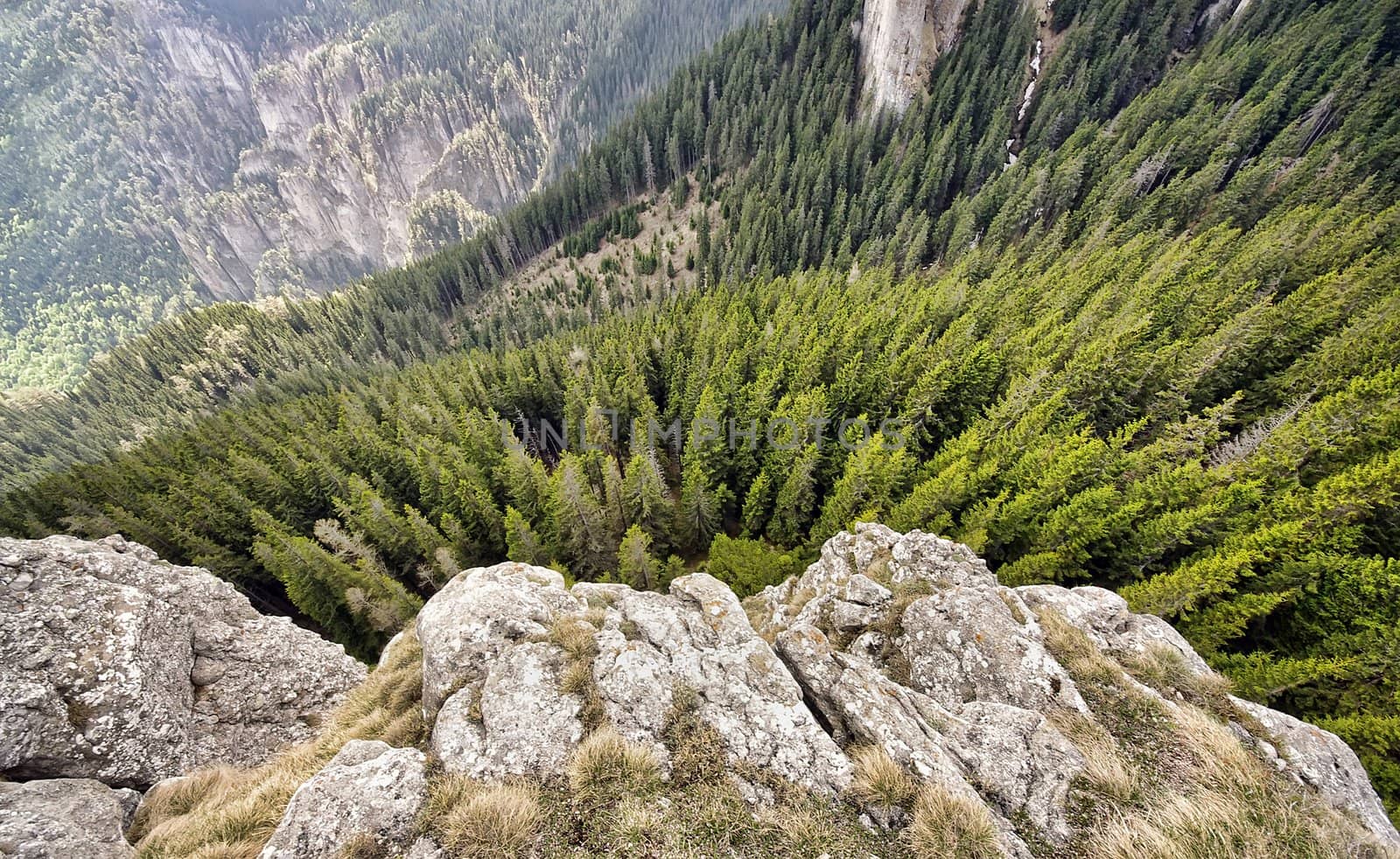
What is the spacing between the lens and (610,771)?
923 cm

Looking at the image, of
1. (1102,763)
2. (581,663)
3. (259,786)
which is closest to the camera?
Answer: (1102,763)

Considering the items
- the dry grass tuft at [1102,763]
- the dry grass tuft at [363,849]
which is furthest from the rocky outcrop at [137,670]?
the dry grass tuft at [1102,763]

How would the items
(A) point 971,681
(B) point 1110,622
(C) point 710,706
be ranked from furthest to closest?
(B) point 1110,622 < (A) point 971,681 < (C) point 710,706

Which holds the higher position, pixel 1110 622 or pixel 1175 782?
pixel 1175 782

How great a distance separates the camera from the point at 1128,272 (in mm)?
53688

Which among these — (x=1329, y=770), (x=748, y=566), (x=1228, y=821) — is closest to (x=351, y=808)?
(x=1228, y=821)

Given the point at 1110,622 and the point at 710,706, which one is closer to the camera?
the point at 710,706

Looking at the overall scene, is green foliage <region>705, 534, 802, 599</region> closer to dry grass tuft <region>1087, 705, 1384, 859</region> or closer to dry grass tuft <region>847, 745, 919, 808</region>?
dry grass tuft <region>847, 745, 919, 808</region>

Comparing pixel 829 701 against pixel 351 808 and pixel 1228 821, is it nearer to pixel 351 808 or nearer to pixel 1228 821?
pixel 1228 821

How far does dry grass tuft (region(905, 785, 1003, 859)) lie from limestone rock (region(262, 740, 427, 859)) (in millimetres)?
9680

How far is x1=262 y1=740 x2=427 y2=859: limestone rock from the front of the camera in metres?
8.23

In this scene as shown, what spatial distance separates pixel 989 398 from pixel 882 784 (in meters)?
42.4

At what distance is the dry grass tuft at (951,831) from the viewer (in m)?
8.15

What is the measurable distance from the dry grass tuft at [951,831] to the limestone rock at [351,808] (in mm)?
9680
